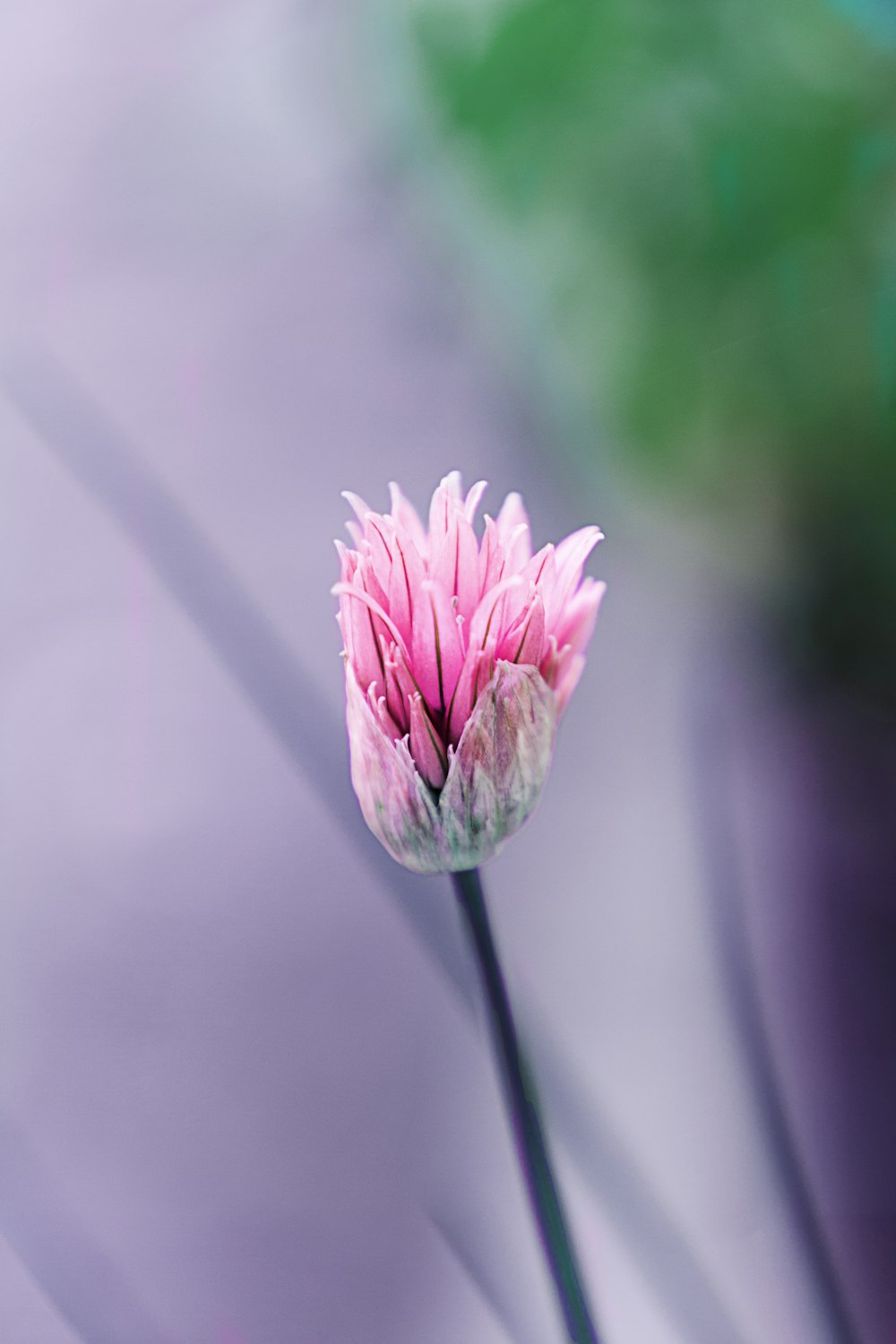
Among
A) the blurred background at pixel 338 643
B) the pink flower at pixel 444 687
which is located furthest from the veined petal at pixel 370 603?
the blurred background at pixel 338 643

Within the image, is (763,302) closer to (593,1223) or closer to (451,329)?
(451,329)

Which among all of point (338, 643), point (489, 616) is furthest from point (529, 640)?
point (338, 643)

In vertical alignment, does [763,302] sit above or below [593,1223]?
above

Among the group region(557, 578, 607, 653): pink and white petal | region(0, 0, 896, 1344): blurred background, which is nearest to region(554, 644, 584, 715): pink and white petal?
region(557, 578, 607, 653): pink and white petal

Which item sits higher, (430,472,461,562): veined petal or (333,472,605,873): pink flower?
(430,472,461,562): veined petal

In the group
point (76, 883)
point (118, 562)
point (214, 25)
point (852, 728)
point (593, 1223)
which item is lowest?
point (593, 1223)

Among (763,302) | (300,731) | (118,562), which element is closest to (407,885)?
(300,731)

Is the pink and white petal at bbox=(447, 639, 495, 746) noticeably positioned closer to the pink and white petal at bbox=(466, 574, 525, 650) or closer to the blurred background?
the pink and white petal at bbox=(466, 574, 525, 650)
